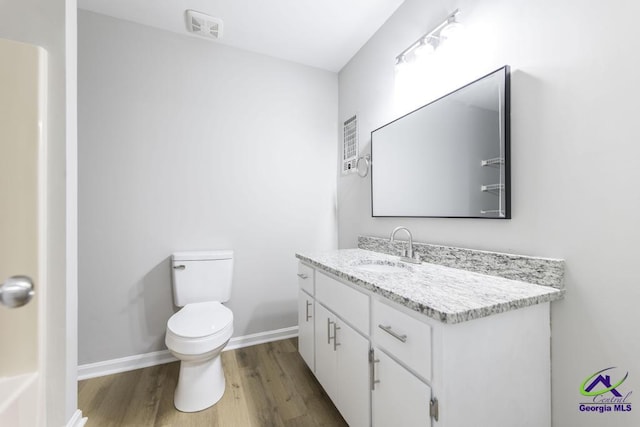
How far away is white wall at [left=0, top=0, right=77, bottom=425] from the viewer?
1.16 metres

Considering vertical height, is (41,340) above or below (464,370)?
above

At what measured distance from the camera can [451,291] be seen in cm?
92

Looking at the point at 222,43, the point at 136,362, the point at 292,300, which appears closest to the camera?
the point at 136,362

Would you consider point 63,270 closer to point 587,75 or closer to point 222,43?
point 222,43

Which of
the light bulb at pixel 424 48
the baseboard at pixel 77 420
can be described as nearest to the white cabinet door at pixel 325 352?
the baseboard at pixel 77 420

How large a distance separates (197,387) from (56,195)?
1.24m

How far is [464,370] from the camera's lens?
76 centimetres

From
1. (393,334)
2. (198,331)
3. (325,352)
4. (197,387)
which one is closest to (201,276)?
(198,331)

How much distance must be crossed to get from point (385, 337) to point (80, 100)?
2.37 m

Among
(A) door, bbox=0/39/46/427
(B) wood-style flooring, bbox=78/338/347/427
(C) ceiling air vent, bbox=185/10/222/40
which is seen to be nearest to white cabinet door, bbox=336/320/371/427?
(B) wood-style flooring, bbox=78/338/347/427

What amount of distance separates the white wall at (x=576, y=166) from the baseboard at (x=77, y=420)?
214 centimetres

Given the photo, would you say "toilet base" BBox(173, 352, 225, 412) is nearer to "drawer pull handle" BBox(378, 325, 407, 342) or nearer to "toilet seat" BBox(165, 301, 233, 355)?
"toilet seat" BBox(165, 301, 233, 355)

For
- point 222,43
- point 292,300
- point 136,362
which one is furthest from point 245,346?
point 222,43

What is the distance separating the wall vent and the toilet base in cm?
180
